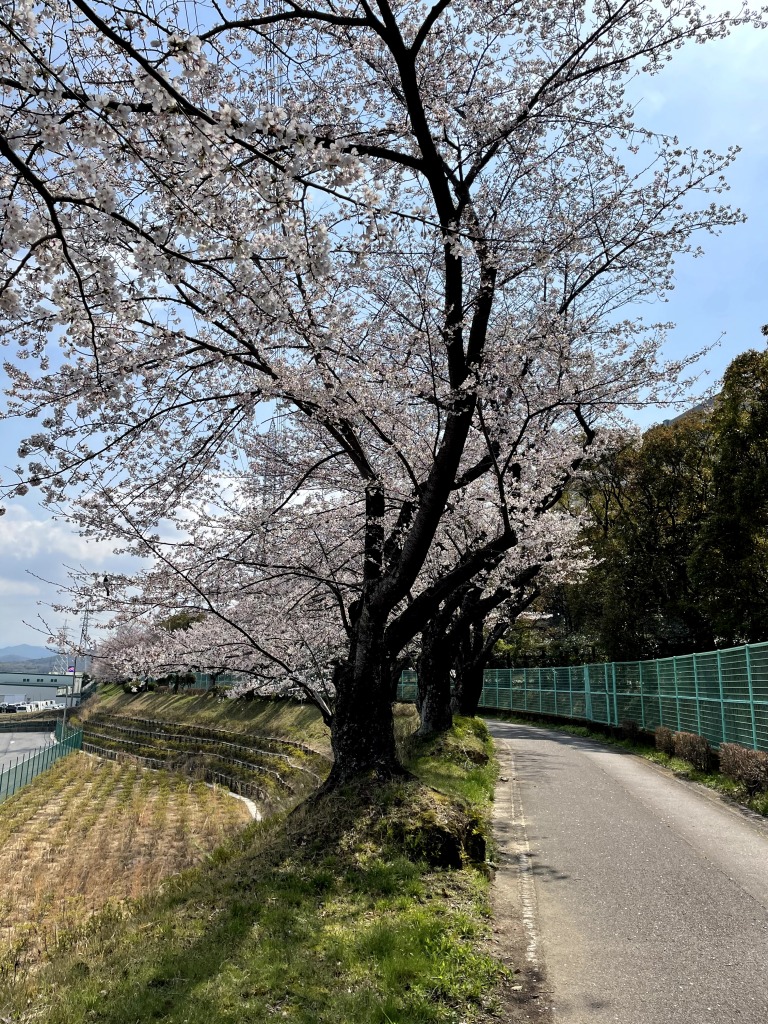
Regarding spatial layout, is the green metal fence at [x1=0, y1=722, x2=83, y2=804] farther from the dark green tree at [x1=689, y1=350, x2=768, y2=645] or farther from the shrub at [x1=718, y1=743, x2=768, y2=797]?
the dark green tree at [x1=689, y1=350, x2=768, y2=645]

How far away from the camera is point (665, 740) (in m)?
15.3

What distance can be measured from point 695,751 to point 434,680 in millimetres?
4931

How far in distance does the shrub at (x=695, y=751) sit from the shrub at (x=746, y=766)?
0.98 metres

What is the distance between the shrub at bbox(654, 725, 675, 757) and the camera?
14938 millimetres

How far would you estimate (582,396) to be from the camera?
11414 millimetres

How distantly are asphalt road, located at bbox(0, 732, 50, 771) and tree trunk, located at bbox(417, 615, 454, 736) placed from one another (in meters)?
36.9

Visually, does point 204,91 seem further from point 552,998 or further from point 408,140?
point 552,998

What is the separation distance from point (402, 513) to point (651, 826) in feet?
16.3

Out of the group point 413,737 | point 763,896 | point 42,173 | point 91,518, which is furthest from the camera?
point 413,737

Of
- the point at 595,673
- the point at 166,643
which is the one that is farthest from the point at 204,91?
the point at 595,673

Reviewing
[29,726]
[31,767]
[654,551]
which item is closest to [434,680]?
[654,551]

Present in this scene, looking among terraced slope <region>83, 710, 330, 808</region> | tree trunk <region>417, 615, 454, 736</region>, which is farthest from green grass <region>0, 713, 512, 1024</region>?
terraced slope <region>83, 710, 330, 808</region>

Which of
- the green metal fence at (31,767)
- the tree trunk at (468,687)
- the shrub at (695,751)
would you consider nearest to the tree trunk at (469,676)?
the tree trunk at (468,687)

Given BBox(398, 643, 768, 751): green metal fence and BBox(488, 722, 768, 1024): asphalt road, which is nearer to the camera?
BBox(488, 722, 768, 1024): asphalt road
